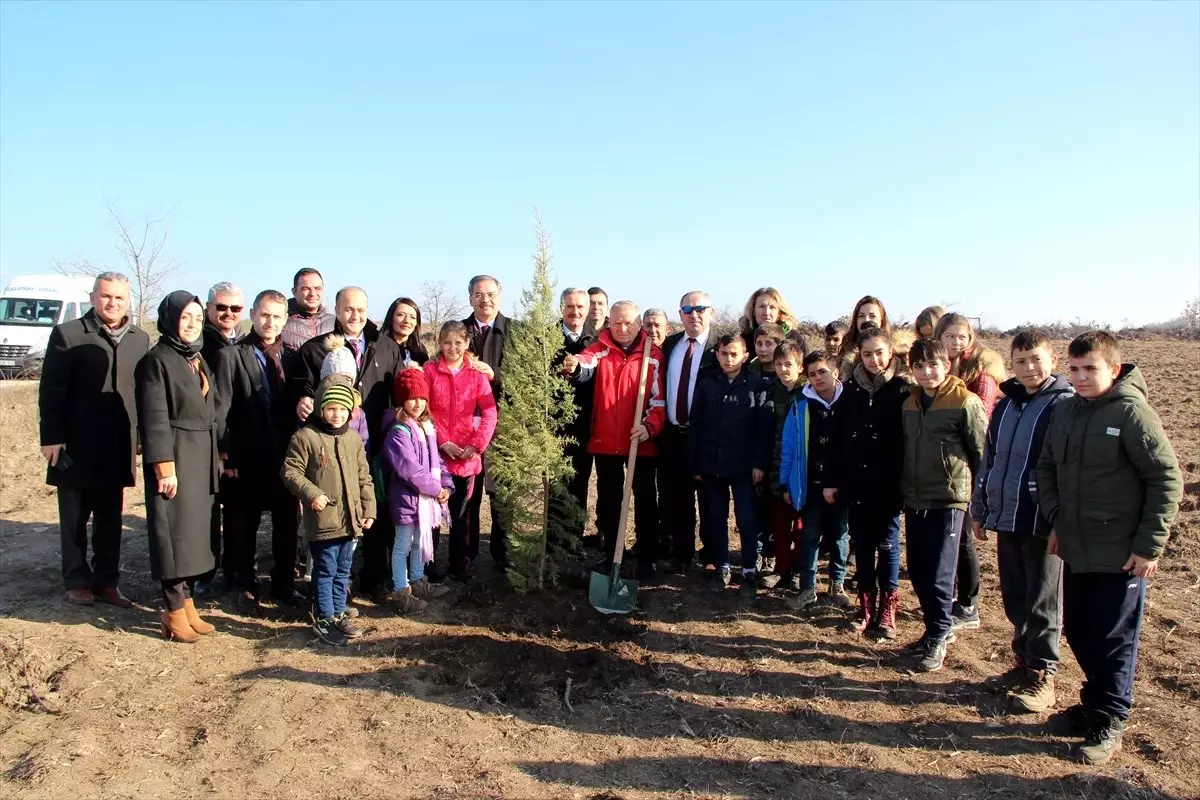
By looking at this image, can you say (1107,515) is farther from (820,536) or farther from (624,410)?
(624,410)

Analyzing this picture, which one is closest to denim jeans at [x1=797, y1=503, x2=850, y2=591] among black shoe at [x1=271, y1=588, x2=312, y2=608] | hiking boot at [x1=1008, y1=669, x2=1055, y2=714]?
hiking boot at [x1=1008, y1=669, x2=1055, y2=714]

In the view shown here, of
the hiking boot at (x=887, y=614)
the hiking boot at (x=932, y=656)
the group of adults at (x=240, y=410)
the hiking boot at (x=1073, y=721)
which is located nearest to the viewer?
the hiking boot at (x=1073, y=721)

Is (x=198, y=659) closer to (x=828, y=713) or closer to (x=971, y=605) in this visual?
(x=828, y=713)

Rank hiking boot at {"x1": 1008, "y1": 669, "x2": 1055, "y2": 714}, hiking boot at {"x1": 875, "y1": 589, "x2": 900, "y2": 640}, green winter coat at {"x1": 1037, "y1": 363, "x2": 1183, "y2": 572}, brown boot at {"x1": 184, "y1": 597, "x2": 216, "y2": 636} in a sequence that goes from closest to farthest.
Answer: green winter coat at {"x1": 1037, "y1": 363, "x2": 1183, "y2": 572}
hiking boot at {"x1": 1008, "y1": 669, "x2": 1055, "y2": 714}
brown boot at {"x1": 184, "y1": 597, "x2": 216, "y2": 636}
hiking boot at {"x1": 875, "y1": 589, "x2": 900, "y2": 640}

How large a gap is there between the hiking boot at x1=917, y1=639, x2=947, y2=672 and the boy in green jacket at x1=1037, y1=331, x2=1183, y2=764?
0.94 m

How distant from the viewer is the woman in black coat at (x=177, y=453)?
5234mm

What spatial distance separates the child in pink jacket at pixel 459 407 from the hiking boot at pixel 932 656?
→ 11.8 ft

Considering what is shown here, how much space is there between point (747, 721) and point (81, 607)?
5056mm

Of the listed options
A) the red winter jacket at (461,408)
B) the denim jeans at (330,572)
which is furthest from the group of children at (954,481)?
the denim jeans at (330,572)

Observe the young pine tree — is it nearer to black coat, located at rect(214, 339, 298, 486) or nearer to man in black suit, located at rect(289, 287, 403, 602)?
man in black suit, located at rect(289, 287, 403, 602)

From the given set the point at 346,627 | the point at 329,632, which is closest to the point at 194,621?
the point at 329,632

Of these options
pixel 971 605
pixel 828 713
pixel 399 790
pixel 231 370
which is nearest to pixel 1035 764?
pixel 828 713

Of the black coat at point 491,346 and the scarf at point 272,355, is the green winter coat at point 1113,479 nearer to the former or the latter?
the black coat at point 491,346

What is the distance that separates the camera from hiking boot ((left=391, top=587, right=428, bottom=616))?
6059 mm
